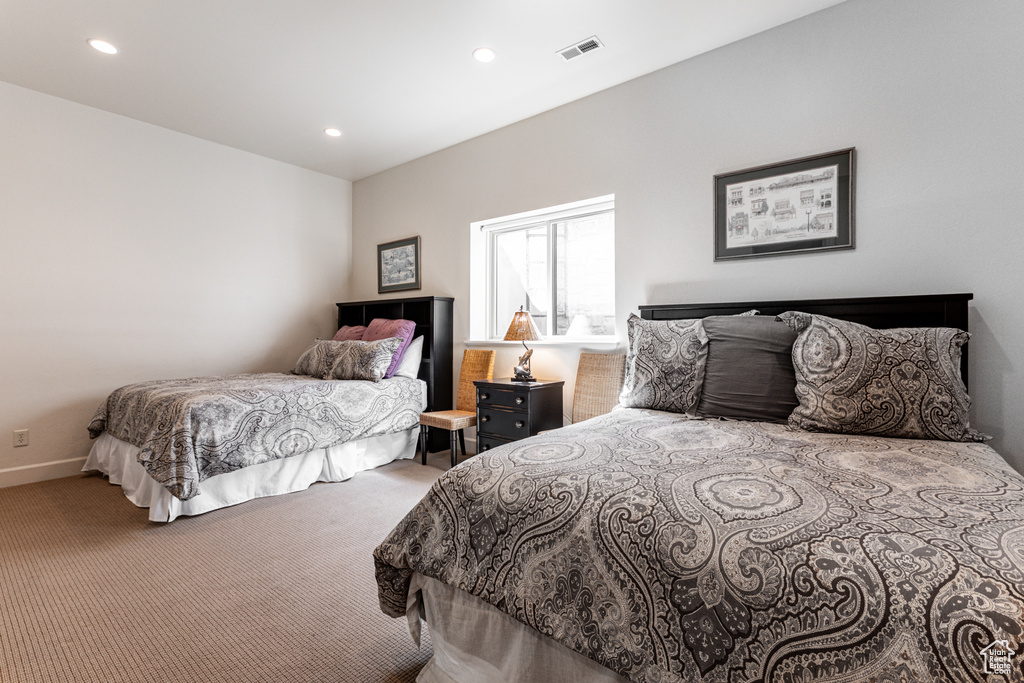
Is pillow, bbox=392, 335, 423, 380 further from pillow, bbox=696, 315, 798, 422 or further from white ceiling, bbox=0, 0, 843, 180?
pillow, bbox=696, 315, 798, 422

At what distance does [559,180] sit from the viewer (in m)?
3.49

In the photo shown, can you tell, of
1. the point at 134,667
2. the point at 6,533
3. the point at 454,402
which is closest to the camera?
the point at 134,667

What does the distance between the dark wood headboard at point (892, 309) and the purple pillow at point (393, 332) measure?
2498mm

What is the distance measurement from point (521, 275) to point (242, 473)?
2.51 m

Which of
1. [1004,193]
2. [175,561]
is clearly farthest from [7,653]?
[1004,193]

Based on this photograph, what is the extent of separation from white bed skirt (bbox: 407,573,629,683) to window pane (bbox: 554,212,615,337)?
2486 millimetres

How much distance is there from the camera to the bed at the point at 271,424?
261 cm

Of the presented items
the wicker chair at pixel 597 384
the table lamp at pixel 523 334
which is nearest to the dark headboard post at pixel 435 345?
the table lamp at pixel 523 334

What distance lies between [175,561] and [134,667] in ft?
2.59

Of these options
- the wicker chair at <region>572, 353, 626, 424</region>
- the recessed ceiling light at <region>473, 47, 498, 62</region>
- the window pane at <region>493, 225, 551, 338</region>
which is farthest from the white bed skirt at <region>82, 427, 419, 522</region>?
the recessed ceiling light at <region>473, 47, 498, 62</region>

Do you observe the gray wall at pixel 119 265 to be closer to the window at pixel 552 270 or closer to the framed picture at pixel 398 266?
the framed picture at pixel 398 266

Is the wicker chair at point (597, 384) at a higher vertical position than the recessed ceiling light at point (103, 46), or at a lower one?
lower

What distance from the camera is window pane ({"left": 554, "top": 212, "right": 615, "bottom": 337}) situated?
3502mm

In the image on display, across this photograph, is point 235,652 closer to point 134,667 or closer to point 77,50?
point 134,667
